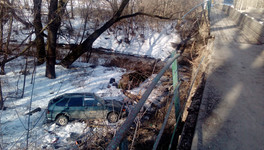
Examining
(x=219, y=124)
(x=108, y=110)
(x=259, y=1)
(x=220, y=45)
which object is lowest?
(x=108, y=110)

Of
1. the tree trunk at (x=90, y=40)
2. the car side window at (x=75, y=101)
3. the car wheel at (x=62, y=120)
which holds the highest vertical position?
the tree trunk at (x=90, y=40)

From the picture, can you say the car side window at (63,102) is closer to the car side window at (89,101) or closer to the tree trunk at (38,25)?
the car side window at (89,101)

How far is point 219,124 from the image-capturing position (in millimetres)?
2732

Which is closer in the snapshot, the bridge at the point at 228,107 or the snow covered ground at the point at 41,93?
the bridge at the point at 228,107

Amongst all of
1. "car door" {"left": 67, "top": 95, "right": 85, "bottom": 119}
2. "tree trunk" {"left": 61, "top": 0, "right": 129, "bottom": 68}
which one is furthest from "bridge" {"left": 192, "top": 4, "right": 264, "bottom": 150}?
"tree trunk" {"left": 61, "top": 0, "right": 129, "bottom": 68}

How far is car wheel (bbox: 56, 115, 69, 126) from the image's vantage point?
7.53 metres

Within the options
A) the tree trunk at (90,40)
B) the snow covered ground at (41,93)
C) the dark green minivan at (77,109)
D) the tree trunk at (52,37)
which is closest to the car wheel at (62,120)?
the dark green minivan at (77,109)

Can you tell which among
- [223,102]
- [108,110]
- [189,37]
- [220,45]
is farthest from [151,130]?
[189,37]

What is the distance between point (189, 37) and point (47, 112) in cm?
1758

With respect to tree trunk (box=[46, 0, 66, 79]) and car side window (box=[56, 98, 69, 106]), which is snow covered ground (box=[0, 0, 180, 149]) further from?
car side window (box=[56, 98, 69, 106])

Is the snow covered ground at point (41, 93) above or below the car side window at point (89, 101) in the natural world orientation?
below

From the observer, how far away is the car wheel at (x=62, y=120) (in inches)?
296

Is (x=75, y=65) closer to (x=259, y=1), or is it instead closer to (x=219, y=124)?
(x=219, y=124)

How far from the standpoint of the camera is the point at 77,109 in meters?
7.75
